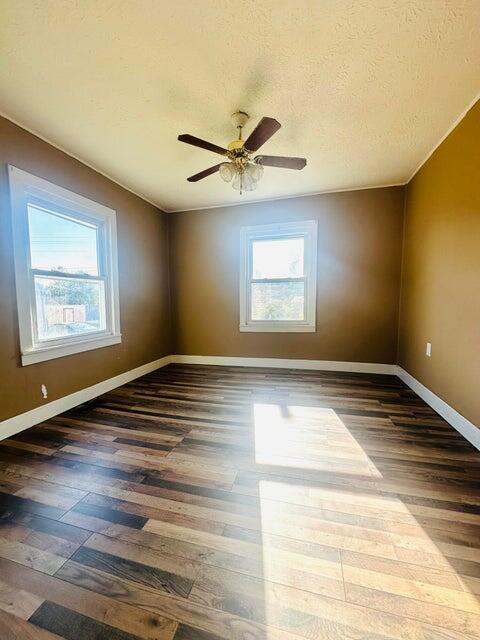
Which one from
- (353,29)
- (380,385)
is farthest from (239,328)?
(353,29)

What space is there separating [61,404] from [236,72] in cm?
316

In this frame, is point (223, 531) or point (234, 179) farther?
point (234, 179)

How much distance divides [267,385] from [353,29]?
10.1 ft

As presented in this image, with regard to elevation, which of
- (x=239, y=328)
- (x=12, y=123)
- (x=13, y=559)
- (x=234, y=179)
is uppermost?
(x=12, y=123)

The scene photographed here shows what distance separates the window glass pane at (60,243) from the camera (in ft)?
8.01

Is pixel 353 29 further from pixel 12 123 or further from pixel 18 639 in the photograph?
pixel 18 639

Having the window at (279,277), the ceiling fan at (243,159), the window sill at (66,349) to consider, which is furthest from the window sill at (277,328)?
the ceiling fan at (243,159)

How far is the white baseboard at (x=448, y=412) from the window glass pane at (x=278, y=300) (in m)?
1.64

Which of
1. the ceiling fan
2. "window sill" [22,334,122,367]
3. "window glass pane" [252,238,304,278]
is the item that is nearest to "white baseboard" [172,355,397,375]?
"window glass pane" [252,238,304,278]

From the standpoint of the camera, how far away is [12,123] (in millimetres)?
2182

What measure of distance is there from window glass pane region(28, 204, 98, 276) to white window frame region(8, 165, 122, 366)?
0.06 metres

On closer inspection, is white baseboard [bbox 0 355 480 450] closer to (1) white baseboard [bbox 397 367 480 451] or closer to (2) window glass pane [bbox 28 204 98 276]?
(1) white baseboard [bbox 397 367 480 451]

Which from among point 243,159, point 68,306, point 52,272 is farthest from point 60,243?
point 243,159

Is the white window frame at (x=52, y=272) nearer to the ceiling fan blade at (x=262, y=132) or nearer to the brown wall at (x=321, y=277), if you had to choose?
the brown wall at (x=321, y=277)
